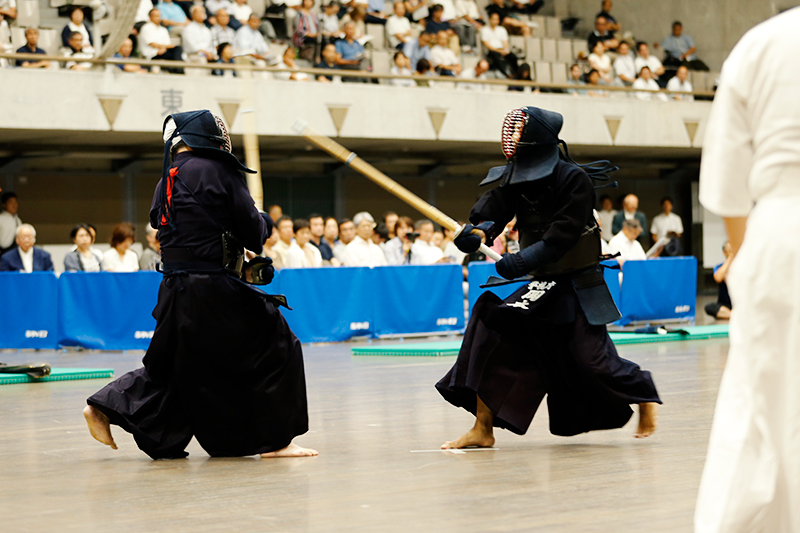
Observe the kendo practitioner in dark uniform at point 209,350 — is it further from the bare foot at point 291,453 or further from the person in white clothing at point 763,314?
the person in white clothing at point 763,314

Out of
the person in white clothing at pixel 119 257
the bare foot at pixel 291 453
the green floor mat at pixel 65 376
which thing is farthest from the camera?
the person in white clothing at pixel 119 257

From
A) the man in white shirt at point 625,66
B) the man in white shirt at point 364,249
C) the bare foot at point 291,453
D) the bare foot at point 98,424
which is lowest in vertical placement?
the man in white shirt at point 364,249

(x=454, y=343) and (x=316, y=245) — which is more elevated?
(x=316, y=245)

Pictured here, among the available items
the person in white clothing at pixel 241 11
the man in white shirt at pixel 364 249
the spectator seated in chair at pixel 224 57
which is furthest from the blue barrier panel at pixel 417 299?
the person in white clothing at pixel 241 11

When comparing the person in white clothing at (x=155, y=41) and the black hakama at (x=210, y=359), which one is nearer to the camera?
the black hakama at (x=210, y=359)

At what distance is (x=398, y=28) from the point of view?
20.0 metres

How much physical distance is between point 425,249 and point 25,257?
543 cm

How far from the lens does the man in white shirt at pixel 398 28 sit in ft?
65.5

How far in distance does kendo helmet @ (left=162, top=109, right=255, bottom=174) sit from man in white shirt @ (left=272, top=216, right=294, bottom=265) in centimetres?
798

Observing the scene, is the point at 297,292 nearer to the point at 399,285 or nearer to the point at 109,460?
the point at 399,285

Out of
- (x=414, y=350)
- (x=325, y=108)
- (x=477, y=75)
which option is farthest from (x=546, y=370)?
(x=477, y=75)

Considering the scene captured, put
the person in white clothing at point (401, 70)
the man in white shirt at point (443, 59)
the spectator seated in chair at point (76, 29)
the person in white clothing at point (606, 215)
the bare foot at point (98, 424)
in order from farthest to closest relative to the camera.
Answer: the person in white clothing at point (606, 215)
the man in white shirt at point (443, 59)
the person in white clothing at point (401, 70)
the spectator seated in chair at point (76, 29)
the bare foot at point (98, 424)

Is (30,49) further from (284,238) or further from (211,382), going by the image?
(211,382)

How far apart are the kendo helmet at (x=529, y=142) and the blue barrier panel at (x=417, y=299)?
744cm
